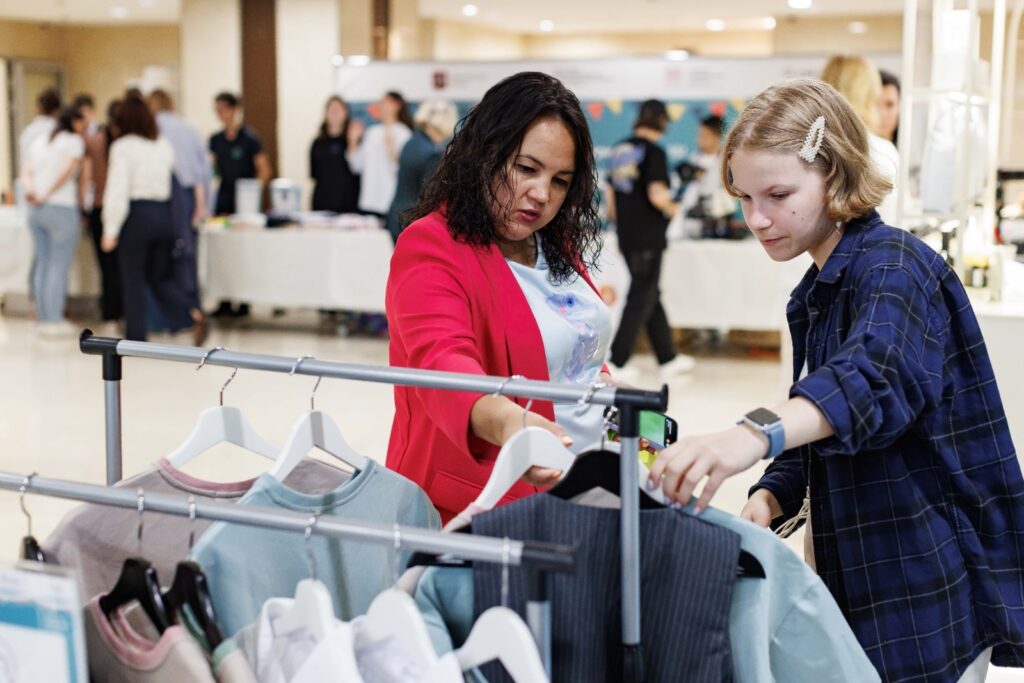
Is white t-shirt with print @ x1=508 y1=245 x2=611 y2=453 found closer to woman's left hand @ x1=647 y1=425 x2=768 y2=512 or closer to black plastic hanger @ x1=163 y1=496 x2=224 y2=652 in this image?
woman's left hand @ x1=647 y1=425 x2=768 y2=512

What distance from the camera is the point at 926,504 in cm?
→ 148

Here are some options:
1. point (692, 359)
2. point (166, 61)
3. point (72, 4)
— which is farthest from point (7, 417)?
point (166, 61)

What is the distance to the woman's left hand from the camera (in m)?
1.25

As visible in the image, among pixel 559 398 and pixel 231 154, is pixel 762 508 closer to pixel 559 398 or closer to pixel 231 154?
pixel 559 398

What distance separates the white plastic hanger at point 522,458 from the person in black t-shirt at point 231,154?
8292 millimetres

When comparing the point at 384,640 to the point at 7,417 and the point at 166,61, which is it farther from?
the point at 166,61

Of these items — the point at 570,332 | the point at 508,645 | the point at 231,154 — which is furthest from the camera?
the point at 231,154

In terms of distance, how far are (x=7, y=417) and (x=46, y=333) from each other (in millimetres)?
2593

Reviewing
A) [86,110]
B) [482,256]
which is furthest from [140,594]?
[86,110]

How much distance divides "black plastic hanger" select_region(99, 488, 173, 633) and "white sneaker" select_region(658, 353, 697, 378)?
561cm

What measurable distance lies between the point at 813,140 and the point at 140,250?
6392 mm

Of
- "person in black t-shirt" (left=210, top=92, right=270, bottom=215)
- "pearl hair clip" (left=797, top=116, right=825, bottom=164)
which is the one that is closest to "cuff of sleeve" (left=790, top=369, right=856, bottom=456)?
"pearl hair clip" (left=797, top=116, right=825, bottom=164)

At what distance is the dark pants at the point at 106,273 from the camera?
8.34 m

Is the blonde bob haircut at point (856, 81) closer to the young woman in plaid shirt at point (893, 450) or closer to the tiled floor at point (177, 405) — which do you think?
the tiled floor at point (177, 405)
